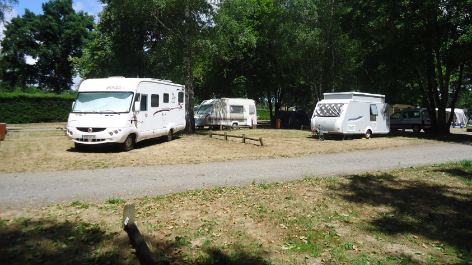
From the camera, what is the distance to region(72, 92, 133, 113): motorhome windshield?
39.0 feet

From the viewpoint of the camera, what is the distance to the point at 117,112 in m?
11.8

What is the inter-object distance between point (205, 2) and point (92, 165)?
11.4 meters

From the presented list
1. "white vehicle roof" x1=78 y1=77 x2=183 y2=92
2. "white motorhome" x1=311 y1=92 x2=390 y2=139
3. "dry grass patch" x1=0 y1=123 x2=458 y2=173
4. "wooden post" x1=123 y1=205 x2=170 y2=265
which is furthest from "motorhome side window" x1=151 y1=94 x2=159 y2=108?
"wooden post" x1=123 y1=205 x2=170 y2=265

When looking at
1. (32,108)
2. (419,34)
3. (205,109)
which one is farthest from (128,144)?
(32,108)

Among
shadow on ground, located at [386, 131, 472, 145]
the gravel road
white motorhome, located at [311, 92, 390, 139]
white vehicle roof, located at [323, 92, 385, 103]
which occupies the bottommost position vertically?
the gravel road

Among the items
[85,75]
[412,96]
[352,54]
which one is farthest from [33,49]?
[412,96]

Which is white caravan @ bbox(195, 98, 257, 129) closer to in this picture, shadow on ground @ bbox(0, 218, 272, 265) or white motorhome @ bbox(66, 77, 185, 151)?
white motorhome @ bbox(66, 77, 185, 151)

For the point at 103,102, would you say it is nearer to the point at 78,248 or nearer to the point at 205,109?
the point at 78,248

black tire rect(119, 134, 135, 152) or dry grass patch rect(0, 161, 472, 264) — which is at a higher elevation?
black tire rect(119, 134, 135, 152)

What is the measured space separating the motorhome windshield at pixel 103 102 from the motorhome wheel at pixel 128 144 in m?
1.08

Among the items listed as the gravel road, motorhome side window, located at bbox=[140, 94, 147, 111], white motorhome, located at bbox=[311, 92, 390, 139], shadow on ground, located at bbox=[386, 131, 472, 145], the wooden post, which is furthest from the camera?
shadow on ground, located at bbox=[386, 131, 472, 145]

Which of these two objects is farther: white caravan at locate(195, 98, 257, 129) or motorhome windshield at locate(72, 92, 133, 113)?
white caravan at locate(195, 98, 257, 129)

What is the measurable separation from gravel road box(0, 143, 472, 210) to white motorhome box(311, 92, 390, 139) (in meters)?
5.66

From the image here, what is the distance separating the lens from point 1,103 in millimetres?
26328
